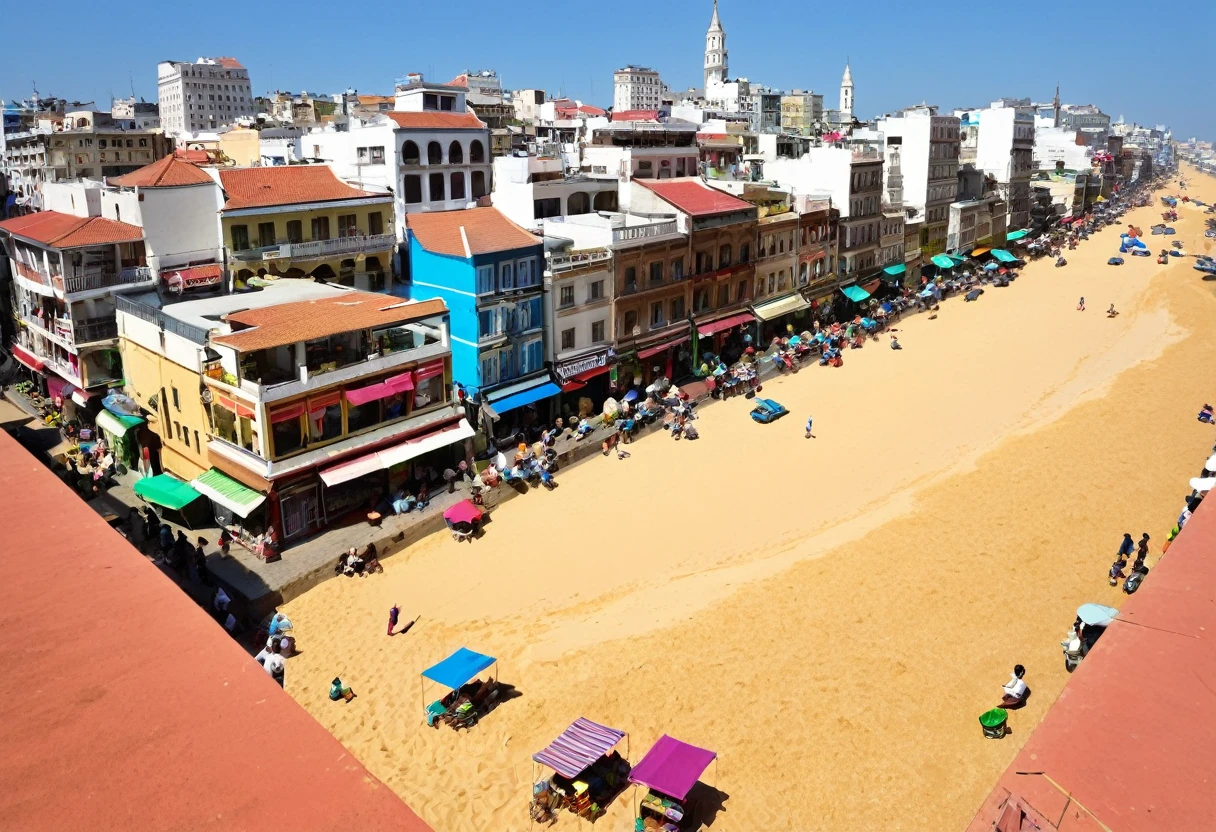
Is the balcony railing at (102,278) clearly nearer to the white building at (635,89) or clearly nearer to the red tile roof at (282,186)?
the red tile roof at (282,186)

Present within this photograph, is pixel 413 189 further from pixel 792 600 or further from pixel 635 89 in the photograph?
pixel 635 89

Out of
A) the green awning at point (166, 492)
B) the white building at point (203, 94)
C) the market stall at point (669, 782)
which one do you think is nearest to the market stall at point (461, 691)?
the market stall at point (669, 782)

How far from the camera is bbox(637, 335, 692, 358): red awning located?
42094mm

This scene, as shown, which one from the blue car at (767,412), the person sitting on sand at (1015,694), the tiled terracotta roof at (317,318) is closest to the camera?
the person sitting on sand at (1015,694)

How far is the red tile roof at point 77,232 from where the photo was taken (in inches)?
1348

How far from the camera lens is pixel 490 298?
3578 centimetres

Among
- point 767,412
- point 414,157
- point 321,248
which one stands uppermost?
point 414,157

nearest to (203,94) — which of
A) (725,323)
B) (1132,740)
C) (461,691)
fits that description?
(725,323)

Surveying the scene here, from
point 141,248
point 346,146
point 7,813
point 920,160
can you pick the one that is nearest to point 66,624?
point 7,813

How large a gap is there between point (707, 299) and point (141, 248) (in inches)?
991

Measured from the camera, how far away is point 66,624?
49.6 ft

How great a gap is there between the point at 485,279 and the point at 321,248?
8101 mm

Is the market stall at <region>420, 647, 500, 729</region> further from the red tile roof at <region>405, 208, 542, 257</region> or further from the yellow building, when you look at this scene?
the yellow building

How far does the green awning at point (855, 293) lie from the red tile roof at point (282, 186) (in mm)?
29163
